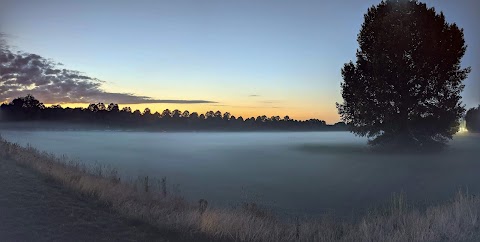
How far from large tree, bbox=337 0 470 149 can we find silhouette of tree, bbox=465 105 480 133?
135094mm

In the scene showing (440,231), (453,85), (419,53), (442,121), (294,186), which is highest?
(419,53)

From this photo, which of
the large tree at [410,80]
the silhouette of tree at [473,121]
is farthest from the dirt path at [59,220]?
the silhouette of tree at [473,121]

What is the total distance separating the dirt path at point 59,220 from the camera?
345 inches

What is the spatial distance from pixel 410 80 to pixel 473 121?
147665mm

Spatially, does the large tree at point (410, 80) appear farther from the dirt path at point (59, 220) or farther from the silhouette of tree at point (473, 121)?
the silhouette of tree at point (473, 121)

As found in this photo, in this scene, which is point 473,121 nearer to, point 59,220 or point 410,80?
point 410,80

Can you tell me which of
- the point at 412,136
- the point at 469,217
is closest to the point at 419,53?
the point at 412,136

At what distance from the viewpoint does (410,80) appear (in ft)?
127

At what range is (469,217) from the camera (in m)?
10.6

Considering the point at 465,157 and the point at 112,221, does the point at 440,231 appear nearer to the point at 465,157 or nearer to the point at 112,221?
the point at 112,221

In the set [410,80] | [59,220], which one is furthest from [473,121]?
[59,220]

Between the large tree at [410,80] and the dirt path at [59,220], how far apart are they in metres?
30.8

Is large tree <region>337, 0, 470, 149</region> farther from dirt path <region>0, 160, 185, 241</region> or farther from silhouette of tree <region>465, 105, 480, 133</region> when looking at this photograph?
silhouette of tree <region>465, 105, 480, 133</region>

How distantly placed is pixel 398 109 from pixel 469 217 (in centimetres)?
2995
